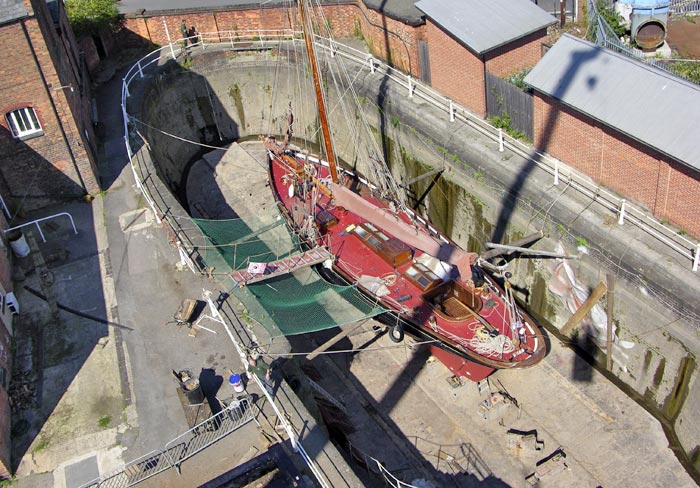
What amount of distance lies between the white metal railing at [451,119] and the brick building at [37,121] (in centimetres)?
182

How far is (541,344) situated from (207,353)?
8811mm

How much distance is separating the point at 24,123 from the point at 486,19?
15448 mm

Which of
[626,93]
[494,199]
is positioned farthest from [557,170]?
[626,93]

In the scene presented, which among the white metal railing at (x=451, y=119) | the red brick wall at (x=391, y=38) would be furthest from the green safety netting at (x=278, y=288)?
the red brick wall at (x=391, y=38)

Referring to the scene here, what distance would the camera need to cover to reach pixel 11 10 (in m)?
18.6

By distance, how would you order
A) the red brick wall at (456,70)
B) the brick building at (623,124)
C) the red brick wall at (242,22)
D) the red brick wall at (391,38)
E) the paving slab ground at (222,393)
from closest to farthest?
the paving slab ground at (222,393) → the brick building at (623,124) → the red brick wall at (456,70) → the red brick wall at (391,38) → the red brick wall at (242,22)

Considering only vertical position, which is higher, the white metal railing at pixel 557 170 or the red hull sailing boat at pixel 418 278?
the white metal railing at pixel 557 170

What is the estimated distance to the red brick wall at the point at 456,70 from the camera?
22.7m

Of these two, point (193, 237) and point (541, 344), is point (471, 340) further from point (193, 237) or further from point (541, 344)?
point (193, 237)

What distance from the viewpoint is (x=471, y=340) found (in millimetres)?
17641

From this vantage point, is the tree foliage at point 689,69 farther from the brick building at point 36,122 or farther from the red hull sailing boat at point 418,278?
the brick building at point 36,122

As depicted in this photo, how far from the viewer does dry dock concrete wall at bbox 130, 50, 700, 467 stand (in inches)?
635

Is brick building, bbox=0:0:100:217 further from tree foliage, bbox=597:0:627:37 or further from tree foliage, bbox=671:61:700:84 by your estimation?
tree foliage, bbox=671:61:700:84

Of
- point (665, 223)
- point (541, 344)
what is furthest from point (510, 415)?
point (665, 223)
